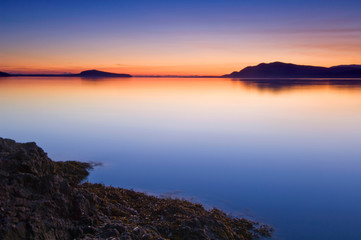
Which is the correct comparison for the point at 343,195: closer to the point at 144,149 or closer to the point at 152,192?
the point at 152,192

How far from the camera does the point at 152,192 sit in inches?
344

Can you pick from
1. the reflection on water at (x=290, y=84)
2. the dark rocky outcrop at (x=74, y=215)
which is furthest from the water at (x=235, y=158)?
the reflection on water at (x=290, y=84)

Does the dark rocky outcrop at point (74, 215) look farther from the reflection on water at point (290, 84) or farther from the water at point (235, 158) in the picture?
the reflection on water at point (290, 84)

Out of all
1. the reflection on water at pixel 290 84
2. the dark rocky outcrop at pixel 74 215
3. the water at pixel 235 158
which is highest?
the reflection on water at pixel 290 84

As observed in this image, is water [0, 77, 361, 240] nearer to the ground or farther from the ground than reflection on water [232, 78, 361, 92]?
nearer to the ground

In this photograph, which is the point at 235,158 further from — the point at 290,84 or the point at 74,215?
the point at 290,84

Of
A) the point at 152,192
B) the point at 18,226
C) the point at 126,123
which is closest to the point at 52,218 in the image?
the point at 18,226

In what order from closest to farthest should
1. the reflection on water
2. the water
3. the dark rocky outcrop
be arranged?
the dark rocky outcrop
the water
the reflection on water

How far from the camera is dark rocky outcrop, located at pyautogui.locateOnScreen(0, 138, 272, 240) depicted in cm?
431

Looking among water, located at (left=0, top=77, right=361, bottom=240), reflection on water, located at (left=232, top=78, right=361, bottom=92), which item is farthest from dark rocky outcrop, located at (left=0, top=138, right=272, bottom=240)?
reflection on water, located at (left=232, top=78, right=361, bottom=92)

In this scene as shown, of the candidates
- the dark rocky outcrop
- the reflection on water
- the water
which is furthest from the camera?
the reflection on water

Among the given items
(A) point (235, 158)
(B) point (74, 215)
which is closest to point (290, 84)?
(A) point (235, 158)

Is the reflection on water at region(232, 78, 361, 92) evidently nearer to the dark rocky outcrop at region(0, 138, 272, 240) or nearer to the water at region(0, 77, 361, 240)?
the water at region(0, 77, 361, 240)

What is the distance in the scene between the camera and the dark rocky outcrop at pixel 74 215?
4.31 m
